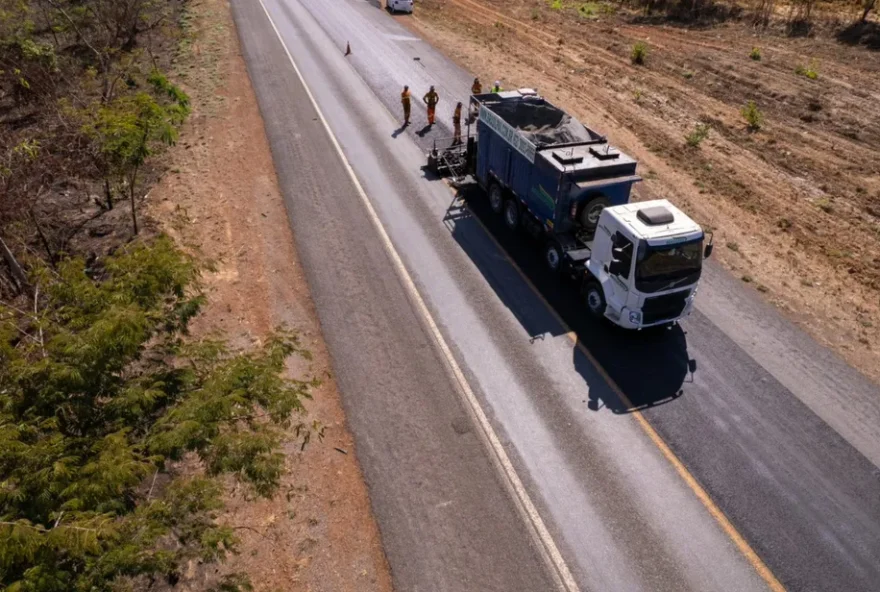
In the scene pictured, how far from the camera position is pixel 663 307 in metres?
12.5

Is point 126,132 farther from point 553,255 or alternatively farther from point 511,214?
point 553,255

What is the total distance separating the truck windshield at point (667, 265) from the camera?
39.3 ft

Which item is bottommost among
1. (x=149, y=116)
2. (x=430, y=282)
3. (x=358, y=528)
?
(x=358, y=528)

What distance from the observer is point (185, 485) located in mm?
6461

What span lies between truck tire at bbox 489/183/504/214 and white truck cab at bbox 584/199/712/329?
4.93 metres

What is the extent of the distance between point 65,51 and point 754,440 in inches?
1334

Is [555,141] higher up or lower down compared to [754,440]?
higher up

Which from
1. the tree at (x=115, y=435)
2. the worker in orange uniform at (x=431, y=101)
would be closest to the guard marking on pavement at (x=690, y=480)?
the tree at (x=115, y=435)

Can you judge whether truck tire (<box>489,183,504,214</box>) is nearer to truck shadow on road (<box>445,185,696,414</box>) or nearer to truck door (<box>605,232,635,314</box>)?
truck shadow on road (<box>445,185,696,414</box>)

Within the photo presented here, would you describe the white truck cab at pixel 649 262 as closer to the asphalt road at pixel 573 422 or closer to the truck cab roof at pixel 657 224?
the truck cab roof at pixel 657 224

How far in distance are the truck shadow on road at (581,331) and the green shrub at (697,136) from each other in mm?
10665

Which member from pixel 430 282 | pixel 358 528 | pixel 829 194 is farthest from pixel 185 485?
pixel 829 194

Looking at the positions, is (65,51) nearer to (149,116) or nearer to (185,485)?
(149,116)

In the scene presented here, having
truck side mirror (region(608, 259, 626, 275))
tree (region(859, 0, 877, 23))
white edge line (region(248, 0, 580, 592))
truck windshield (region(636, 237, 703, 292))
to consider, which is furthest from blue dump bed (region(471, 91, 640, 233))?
tree (region(859, 0, 877, 23))
